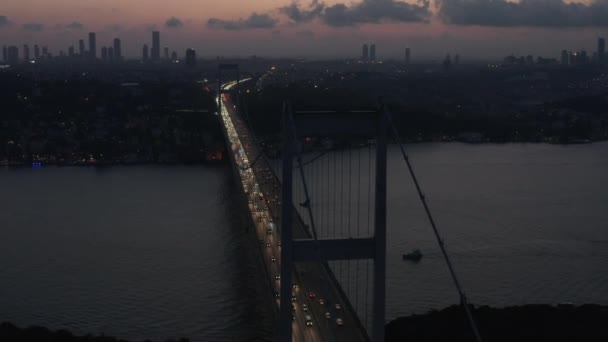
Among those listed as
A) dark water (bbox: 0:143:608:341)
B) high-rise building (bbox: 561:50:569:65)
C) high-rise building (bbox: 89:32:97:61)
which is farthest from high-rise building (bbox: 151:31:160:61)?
dark water (bbox: 0:143:608:341)

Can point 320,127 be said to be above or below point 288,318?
above

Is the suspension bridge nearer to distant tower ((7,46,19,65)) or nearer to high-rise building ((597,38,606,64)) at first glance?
high-rise building ((597,38,606,64))

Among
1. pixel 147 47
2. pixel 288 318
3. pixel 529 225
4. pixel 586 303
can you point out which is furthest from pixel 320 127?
pixel 147 47

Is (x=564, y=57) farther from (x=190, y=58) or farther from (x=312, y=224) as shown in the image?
(x=312, y=224)

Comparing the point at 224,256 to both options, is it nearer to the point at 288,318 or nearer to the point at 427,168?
the point at 288,318

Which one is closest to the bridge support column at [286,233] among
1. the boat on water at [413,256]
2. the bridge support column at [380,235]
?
the bridge support column at [380,235]

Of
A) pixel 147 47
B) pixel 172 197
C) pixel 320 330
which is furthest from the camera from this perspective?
pixel 147 47

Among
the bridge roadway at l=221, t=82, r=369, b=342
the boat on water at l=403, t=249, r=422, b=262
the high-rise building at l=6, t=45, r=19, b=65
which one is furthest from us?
the high-rise building at l=6, t=45, r=19, b=65
